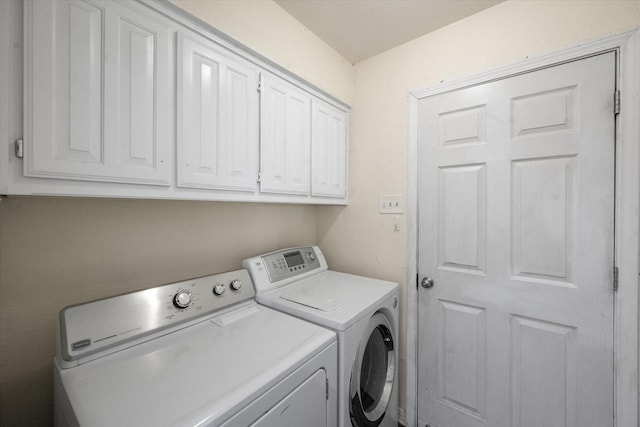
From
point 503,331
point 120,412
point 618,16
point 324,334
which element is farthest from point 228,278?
point 618,16

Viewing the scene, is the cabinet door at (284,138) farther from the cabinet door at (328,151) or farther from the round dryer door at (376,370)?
the round dryer door at (376,370)

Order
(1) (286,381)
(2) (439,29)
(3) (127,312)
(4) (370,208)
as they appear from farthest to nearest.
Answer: (4) (370,208) < (2) (439,29) < (3) (127,312) < (1) (286,381)

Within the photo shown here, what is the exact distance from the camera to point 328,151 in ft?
6.03

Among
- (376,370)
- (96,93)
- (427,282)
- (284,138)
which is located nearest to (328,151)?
(284,138)

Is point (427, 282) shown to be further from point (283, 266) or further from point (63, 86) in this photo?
point (63, 86)

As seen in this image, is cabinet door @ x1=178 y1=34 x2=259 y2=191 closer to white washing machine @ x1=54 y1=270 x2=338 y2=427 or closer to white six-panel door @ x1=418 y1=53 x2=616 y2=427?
white washing machine @ x1=54 y1=270 x2=338 y2=427

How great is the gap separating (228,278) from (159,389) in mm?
618

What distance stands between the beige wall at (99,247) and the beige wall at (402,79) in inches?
22.3

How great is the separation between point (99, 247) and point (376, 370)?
5.47 feet

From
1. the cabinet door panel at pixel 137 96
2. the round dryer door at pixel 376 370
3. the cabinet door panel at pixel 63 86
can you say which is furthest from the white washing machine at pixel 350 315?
the cabinet door panel at pixel 63 86

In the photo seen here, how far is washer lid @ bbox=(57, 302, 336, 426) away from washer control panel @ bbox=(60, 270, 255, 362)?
0.05 metres

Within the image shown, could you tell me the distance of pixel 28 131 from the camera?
707 mm

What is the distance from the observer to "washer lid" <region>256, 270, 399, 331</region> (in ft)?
3.87

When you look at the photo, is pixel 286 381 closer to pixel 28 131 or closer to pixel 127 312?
pixel 127 312
